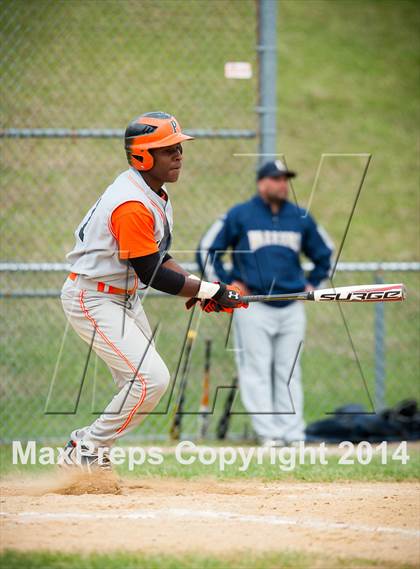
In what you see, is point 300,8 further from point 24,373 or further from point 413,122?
point 24,373

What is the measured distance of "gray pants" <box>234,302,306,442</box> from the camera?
758cm

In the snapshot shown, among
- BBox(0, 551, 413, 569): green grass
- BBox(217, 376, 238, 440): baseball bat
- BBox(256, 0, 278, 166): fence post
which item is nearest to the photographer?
BBox(0, 551, 413, 569): green grass

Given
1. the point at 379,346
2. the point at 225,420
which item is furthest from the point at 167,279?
the point at 379,346

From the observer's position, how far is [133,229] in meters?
→ 5.04

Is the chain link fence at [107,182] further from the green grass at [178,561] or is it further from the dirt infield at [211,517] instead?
the green grass at [178,561]

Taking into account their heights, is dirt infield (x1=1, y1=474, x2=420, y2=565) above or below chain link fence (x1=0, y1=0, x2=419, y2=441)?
below

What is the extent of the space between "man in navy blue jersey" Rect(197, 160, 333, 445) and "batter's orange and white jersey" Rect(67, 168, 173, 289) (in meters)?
2.20

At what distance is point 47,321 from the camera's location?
8984 mm

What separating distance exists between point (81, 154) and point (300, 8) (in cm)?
855

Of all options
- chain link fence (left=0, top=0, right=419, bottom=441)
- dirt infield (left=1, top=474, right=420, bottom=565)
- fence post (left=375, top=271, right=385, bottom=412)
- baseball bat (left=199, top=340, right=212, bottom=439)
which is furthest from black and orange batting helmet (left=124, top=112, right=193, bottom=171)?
fence post (left=375, top=271, right=385, bottom=412)

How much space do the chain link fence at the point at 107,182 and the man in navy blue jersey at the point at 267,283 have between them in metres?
0.52

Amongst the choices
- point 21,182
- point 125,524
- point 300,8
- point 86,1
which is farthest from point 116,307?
point 300,8

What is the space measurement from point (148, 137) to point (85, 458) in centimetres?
192

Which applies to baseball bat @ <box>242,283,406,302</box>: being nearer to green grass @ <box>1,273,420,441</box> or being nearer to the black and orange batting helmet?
the black and orange batting helmet
